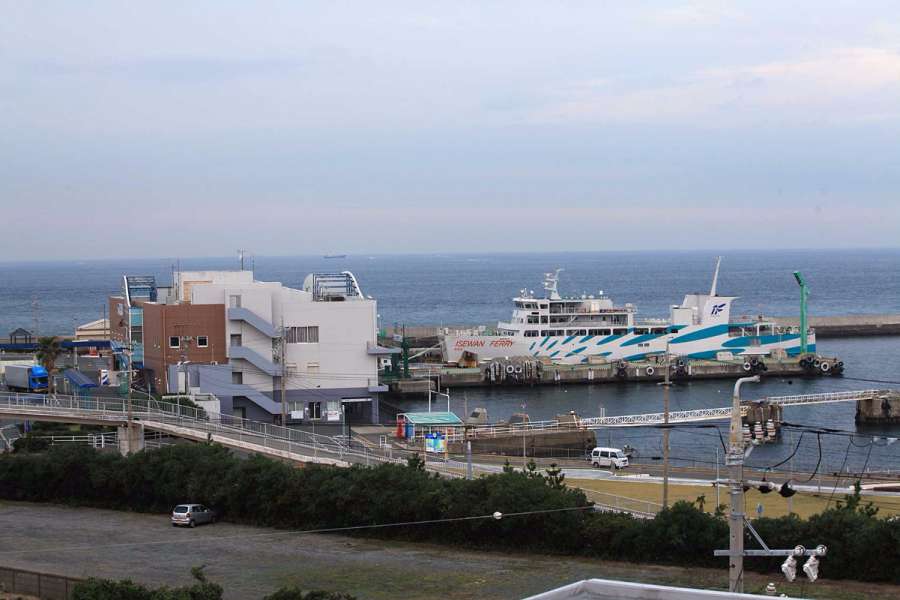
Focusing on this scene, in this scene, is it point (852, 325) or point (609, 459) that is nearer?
point (609, 459)

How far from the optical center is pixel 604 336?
5159cm

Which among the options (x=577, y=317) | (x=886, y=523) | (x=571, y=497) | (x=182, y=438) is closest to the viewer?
(x=886, y=523)

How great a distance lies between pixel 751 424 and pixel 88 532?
69.5 ft

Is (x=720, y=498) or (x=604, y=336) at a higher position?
(x=604, y=336)

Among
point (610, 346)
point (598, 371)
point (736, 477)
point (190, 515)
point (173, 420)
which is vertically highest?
point (736, 477)

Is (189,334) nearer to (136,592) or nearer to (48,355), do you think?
(48,355)

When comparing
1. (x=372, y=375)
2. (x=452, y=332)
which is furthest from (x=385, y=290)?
(x=372, y=375)

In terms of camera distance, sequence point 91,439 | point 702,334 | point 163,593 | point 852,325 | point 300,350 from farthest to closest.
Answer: point 852,325 < point 702,334 < point 300,350 < point 91,439 < point 163,593

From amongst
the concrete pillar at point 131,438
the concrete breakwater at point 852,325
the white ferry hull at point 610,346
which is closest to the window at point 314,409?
the concrete pillar at point 131,438

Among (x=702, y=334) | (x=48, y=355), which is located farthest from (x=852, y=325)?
(x=48, y=355)

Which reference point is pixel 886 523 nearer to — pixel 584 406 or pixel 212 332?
pixel 212 332

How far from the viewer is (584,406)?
42.8 meters

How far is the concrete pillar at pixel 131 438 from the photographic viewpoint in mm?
23719

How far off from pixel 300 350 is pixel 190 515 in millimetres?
13414
